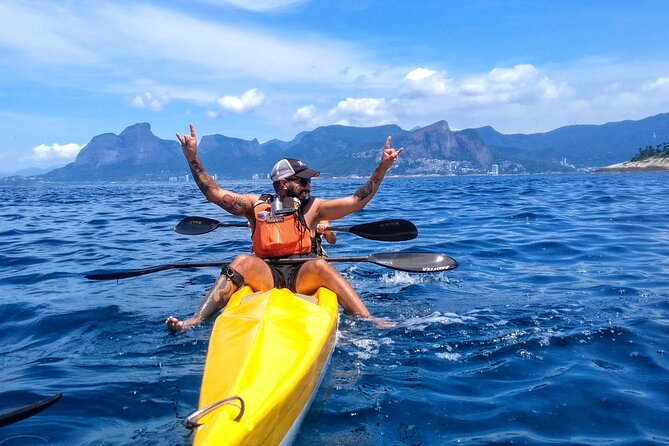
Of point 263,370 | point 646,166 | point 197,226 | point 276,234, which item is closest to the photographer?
point 263,370

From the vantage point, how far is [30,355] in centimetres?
521

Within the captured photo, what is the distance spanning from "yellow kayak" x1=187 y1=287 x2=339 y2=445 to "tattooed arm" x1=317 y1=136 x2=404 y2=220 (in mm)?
2126

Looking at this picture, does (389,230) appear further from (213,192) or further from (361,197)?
(213,192)

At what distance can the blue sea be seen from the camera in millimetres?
3602

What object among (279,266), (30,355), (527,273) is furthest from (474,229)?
(30,355)

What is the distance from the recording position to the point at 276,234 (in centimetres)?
626

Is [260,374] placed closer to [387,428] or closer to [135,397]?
[387,428]

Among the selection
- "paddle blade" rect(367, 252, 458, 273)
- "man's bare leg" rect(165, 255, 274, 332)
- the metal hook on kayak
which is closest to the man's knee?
"man's bare leg" rect(165, 255, 274, 332)

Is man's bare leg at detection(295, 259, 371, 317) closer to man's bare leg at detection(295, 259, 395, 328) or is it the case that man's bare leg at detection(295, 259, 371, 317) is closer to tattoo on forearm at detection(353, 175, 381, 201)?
man's bare leg at detection(295, 259, 395, 328)

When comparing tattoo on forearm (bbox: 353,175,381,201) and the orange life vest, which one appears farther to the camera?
tattoo on forearm (bbox: 353,175,381,201)

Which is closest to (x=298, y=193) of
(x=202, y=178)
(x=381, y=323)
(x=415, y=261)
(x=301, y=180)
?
(x=301, y=180)

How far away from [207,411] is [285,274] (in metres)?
3.67

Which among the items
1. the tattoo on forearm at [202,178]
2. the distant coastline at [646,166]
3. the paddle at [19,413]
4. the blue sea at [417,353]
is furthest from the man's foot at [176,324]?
the distant coastline at [646,166]

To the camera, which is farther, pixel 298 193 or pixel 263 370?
pixel 298 193
